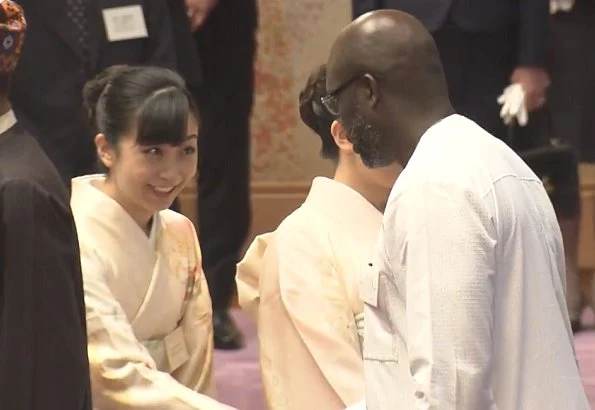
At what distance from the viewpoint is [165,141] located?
8.23 feet

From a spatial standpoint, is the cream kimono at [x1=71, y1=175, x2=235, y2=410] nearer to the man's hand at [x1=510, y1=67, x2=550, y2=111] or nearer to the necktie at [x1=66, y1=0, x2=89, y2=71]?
the necktie at [x1=66, y1=0, x2=89, y2=71]

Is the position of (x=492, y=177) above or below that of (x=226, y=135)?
above

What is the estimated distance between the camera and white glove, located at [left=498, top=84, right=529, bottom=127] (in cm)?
295

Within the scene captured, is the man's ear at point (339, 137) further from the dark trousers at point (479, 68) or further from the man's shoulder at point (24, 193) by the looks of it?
the man's shoulder at point (24, 193)

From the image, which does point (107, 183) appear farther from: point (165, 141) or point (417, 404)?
point (417, 404)


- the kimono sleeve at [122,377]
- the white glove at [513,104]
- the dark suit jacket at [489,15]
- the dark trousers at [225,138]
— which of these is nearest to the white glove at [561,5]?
the dark suit jacket at [489,15]

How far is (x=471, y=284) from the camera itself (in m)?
1.50

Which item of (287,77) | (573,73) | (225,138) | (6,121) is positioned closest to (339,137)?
(6,121)

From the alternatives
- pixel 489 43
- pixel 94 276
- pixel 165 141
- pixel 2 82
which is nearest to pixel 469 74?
pixel 489 43

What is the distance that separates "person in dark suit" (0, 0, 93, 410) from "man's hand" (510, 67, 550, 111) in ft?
4.73

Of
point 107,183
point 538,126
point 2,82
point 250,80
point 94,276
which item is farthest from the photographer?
point 250,80

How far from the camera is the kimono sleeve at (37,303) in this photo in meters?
1.74

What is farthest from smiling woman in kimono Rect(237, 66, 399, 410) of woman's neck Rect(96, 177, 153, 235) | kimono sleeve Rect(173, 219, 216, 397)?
woman's neck Rect(96, 177, 153, 235)

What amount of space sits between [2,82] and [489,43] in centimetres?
144
